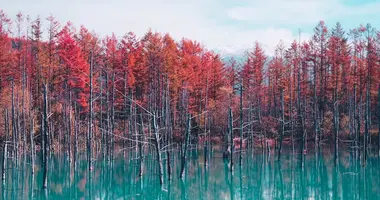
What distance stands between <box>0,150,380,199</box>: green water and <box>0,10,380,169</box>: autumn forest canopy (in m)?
3.13

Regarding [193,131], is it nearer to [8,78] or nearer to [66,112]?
[66,112]

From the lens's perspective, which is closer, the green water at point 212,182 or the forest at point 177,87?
the green water at point 212,182

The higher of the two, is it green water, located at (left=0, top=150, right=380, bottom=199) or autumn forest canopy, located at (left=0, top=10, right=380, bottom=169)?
autumn forest canopy, located at (left=0, top=10, right=380, bottom=169)

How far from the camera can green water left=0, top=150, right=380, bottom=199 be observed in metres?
19.7

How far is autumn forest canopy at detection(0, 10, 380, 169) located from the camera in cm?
3278

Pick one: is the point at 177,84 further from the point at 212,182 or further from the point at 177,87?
the point at 212,182

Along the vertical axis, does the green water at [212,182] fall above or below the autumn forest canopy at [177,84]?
below

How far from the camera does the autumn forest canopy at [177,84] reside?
108 ft

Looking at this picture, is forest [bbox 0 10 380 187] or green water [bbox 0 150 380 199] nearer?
green water [bbox 0 150 380 199]

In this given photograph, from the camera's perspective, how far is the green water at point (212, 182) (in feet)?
64.6

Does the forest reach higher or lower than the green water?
higher

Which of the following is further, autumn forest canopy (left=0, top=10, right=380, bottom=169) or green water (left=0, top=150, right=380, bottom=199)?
autumn forest canopy (left=0, top=10, right=380, bottom=169)

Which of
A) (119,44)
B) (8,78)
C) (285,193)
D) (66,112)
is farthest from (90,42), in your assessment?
(285,193)

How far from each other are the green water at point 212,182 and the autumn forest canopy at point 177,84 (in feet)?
10.3
